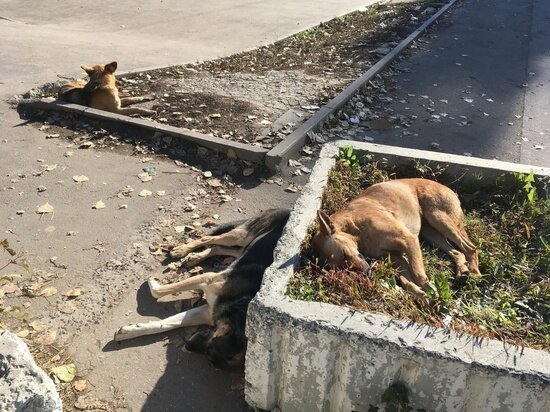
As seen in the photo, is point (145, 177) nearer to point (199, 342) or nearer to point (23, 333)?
point (23, 333)

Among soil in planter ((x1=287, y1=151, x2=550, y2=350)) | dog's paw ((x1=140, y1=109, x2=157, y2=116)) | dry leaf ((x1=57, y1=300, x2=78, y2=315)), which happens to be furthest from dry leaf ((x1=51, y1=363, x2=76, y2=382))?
dog's paw ((x1=140, y1=109, x2=157, y2=116))

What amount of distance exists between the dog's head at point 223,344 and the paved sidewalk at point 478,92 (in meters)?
4.60

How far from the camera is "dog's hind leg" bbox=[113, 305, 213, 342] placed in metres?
4.04

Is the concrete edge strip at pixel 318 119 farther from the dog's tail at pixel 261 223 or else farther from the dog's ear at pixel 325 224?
the dog's ear at pixel 325 224

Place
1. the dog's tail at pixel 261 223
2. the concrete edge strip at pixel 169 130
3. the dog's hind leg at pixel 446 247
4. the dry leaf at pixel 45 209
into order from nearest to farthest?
the dog's hind leg at pixel 446 247 < the dog's tail at pixel 261 223 < the dry leaf at pixel 45 209 < the concrete edge strip at pixel 169 130

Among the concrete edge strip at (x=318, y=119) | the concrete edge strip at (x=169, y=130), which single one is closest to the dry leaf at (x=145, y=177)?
the concrete edge strip at (x=169, y=130)

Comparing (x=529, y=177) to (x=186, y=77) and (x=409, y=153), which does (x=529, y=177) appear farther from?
(x=186, y=77)

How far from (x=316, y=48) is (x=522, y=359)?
10030 millimetres

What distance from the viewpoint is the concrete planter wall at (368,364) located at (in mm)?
2623

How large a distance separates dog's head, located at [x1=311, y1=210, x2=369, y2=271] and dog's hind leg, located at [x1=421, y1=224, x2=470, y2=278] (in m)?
0.86

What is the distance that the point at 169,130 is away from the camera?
23.2ft

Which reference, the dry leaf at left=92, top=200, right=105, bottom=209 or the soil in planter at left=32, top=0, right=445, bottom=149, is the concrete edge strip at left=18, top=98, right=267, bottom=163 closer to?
the soil in planter at left=32, top=0, right=445, bottom=149

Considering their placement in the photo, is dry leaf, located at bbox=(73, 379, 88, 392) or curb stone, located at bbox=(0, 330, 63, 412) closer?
curb stone, located at bbox=(0, 330, 63, 412)

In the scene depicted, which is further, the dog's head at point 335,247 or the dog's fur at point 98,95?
the dog's fur at point 98,95
